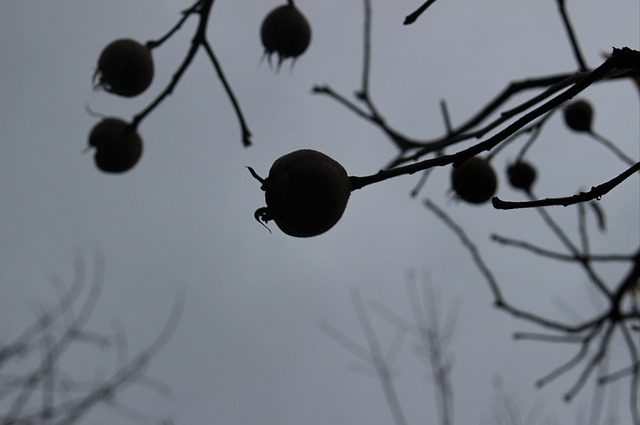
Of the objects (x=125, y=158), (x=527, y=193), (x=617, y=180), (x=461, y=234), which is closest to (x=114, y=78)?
(x=125, y=158)

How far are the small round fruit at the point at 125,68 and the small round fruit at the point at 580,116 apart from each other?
2409mm

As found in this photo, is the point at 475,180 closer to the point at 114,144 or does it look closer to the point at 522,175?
the point at 522,175

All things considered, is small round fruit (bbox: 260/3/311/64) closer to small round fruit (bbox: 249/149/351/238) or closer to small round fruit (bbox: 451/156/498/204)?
small round fruit (bbox: 451/156/498/204)

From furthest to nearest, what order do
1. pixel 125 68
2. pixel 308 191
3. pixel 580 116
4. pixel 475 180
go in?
pixel 580 116, pixel 125 68, pixel 475 180, pixel 308 191

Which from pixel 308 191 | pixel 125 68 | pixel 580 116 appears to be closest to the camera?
pixel 308 191

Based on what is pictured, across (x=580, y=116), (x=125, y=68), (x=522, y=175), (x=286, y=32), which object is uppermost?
(x=580, y=116)

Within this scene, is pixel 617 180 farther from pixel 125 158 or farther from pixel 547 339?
pixel 547 339

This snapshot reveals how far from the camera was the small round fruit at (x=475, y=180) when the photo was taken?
2527 millimetres

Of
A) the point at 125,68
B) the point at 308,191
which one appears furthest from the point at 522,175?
the point at 308,191

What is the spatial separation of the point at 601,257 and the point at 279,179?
295cm

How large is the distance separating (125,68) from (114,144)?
0.35 meters

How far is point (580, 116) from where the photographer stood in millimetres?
3592

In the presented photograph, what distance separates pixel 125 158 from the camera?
2.84 meters

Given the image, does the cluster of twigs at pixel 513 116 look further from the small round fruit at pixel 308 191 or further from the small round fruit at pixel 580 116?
the small round fruit at pixel 580 116
